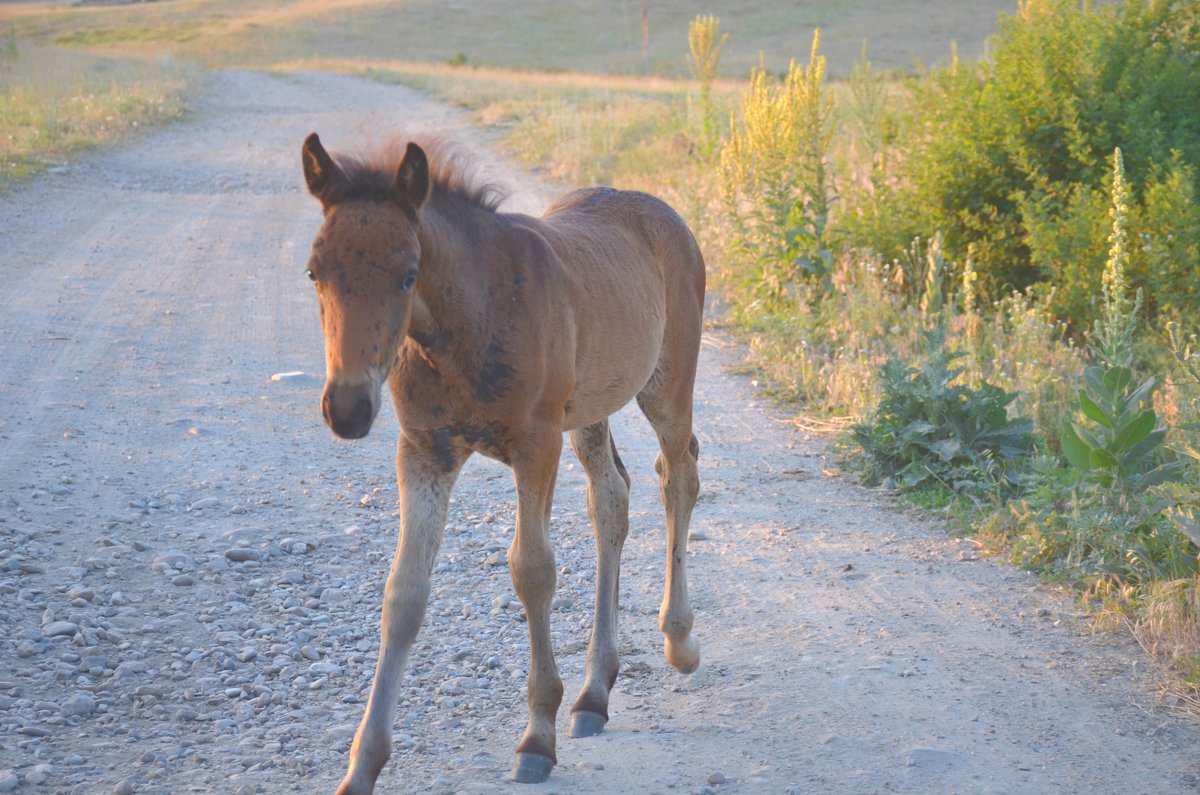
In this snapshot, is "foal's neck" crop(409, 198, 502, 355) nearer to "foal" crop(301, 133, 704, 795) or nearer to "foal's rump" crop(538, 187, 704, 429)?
"foal" crop(301, 133, 704, 795)

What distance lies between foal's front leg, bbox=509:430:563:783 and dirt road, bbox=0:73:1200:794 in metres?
0.12

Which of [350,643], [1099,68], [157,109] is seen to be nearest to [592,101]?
[157,109]

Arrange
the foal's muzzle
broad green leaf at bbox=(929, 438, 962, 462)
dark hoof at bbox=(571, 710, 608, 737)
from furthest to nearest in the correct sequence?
broad green leaf at bbox=(929, 438, 962, 462) → dark hoof at bbox=(571, 710, 608, 737) → the foal's muzzle

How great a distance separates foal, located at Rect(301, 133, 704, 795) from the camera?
3.39 meters

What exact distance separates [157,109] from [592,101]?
392 inches

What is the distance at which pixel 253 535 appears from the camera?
602 cm

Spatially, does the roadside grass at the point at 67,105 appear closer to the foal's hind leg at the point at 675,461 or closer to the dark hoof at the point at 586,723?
the foal's hind leg at the point at 675,461

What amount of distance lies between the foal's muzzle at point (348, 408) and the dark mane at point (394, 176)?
0.69 metres

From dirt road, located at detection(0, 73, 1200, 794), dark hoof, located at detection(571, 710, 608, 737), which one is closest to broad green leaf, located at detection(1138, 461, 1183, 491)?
dirt road, located at detection(0, 73, 1200, 794)

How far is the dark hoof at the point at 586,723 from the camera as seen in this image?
171 inches

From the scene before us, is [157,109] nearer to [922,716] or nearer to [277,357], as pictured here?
[277,357]

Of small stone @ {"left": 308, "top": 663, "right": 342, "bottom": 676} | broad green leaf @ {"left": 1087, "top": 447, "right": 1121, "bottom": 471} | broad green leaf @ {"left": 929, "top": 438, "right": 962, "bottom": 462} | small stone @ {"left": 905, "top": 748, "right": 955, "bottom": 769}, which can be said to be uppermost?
broad green leaf @ {"left": 1087, "top": 447, "right": 1121, "bottom": 471}

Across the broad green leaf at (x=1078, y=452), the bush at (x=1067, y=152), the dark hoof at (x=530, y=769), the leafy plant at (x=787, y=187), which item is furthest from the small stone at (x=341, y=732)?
the bush at (x=1067, y=152)

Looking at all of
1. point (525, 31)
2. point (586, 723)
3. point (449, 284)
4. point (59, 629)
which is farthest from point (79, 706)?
point (525, 31)
